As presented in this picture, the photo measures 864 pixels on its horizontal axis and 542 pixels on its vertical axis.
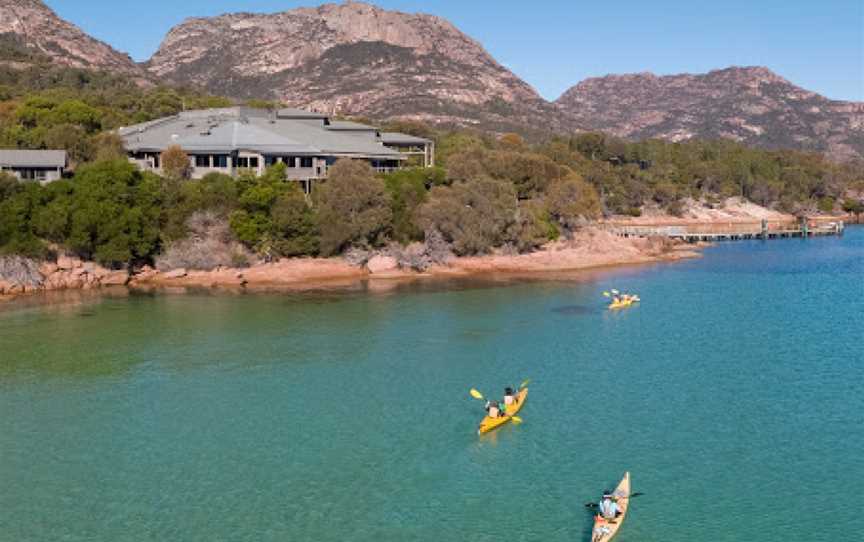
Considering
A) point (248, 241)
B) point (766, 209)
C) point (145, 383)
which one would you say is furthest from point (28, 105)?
point (766, 209)

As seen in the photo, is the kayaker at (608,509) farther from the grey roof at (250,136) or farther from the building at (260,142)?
the grey roof at (250,136)

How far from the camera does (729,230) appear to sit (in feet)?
403

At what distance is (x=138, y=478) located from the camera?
99.9 feet

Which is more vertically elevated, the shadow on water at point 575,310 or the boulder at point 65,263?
the boulder at point 65,263

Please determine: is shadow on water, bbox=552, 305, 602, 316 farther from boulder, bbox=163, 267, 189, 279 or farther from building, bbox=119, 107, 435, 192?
boulder, bbox=163, 267, 189, 279

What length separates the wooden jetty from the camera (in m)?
108

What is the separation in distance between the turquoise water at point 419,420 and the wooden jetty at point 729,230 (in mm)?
46748

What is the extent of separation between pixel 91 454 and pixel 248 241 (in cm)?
4182

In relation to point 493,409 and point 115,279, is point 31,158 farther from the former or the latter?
point 493,409

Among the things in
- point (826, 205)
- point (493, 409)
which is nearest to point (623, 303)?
point (493, 409)

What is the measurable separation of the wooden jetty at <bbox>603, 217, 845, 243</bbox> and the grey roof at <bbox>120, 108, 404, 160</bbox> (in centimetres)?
3475

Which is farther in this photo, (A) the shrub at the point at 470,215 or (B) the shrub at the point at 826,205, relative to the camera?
(B) the shrub at the point at 826,205

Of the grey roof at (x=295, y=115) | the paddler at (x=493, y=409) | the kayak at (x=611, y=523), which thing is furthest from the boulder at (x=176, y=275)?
the kayak at (x=611, y=523)

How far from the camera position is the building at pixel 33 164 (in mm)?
71875
